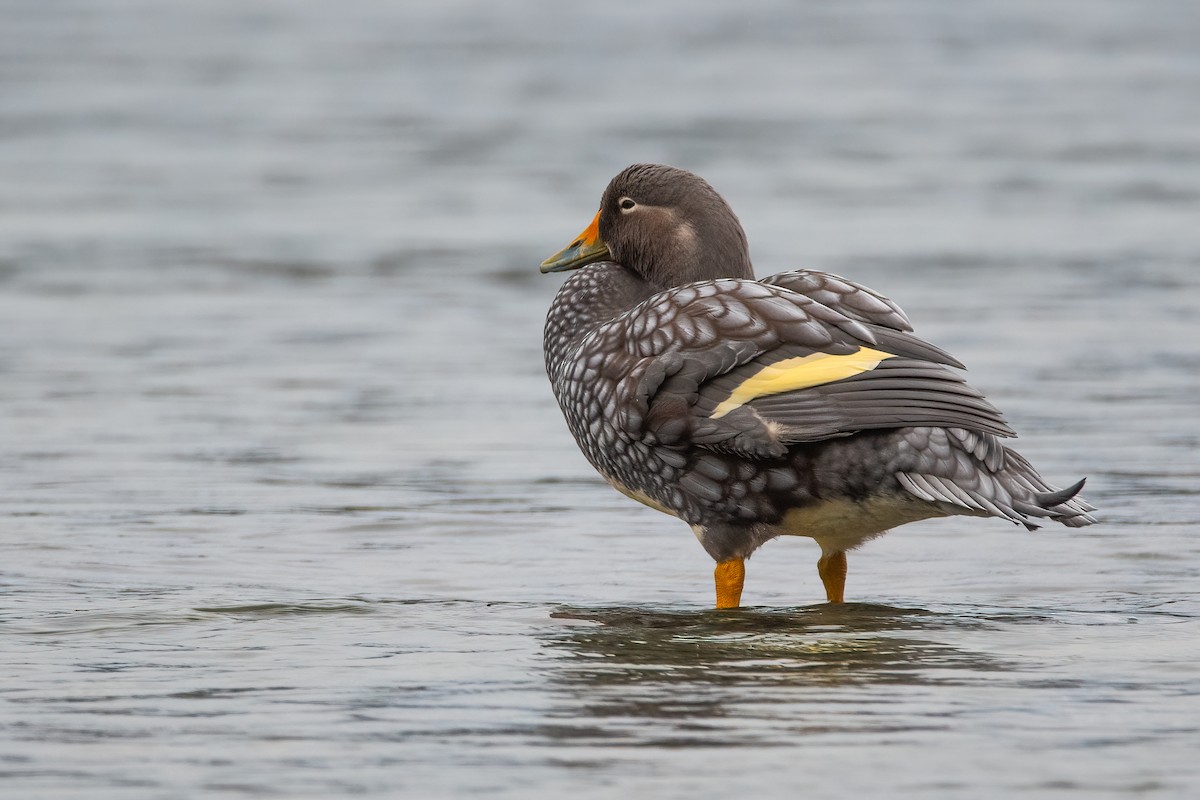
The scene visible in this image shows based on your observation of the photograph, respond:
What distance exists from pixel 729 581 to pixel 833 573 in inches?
14.1

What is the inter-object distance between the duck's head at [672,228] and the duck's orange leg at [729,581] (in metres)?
1.10

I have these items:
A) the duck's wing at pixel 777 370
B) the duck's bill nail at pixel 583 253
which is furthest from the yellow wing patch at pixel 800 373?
the duck's bill nail at pixel 583 253

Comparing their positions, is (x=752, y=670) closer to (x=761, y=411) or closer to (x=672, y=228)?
(x=761, y=411)

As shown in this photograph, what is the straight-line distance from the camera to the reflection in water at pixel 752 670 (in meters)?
4.78

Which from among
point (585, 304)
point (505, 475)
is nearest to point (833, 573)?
point (585, 304)

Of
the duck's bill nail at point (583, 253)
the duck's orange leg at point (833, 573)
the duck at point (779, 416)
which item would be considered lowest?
the duck's orange leg at point (833, 573)

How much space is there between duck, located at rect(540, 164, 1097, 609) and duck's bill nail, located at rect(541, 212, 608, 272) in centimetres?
39

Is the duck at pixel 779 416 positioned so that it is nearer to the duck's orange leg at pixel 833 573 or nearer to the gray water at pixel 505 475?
the duck's orange leg at pixel 833 573

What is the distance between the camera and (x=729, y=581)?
20.9 feet

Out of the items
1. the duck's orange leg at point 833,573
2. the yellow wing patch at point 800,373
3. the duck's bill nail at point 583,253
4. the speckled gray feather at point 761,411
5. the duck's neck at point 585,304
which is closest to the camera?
the speckled gray feather at point 761,411

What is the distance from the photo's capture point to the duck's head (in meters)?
6.93

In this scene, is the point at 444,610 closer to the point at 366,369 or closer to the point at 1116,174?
the point at 366,369

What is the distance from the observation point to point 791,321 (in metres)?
6.17

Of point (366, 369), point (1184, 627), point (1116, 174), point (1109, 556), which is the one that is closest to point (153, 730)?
point (1184, 627)
